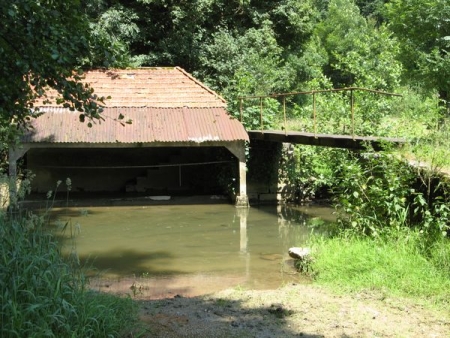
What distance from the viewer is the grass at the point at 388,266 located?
635 cm

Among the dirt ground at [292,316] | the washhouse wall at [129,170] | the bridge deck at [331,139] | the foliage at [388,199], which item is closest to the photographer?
the dirt ground at [292,316]

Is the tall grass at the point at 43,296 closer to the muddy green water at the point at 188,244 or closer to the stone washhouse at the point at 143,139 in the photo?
the muddy green water at the point at 188,244

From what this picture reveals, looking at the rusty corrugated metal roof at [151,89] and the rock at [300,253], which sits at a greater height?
the rusty corrugated metal roof at [151,89]

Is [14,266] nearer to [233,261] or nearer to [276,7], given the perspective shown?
[233,261]

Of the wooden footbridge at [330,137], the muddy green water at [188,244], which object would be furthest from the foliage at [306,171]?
the wooden footbridge at [330,137]

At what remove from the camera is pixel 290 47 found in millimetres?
26750

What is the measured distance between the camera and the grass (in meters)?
6.35

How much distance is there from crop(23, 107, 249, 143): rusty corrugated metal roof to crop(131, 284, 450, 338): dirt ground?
973 cm

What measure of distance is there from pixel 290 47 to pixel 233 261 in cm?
1891

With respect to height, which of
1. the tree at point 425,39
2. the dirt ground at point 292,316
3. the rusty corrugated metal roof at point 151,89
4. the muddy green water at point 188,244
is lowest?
the muddy green water at point 188,244

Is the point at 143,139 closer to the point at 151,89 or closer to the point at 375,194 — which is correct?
the point at 151,89

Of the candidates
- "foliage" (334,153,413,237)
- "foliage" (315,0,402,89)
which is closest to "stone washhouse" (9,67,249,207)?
"foliage" (334,153,413,237)

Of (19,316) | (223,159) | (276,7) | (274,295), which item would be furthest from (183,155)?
(19,316)

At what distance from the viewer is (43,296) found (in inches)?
151
